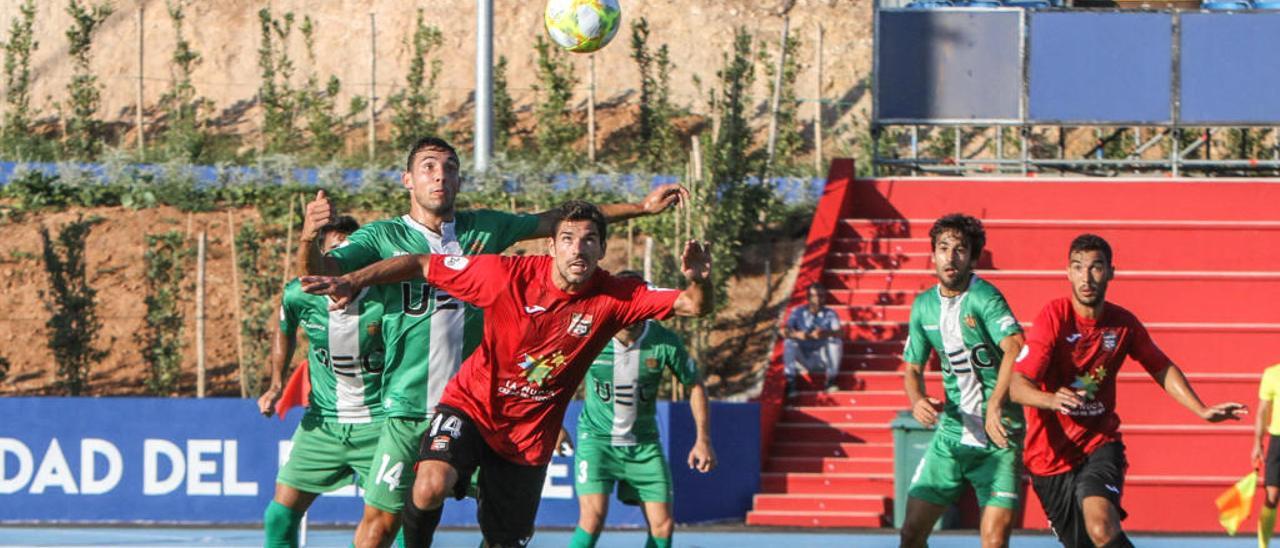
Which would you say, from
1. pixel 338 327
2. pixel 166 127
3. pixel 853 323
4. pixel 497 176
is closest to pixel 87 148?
pixel 166 127

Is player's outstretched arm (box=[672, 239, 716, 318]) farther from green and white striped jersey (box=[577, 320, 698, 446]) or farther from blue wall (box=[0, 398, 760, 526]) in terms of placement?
blue wall (box=[0, 398, 760, 526])

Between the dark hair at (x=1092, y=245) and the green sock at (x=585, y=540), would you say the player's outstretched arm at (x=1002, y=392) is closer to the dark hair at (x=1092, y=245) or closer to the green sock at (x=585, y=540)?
the dark hair at (x=1092, y=245)

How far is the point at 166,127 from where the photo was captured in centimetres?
3309

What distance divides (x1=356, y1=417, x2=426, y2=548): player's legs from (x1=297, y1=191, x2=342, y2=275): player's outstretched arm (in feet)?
2.84

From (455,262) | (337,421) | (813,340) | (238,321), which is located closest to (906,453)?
(813,340)

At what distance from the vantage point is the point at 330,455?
8.84 metres

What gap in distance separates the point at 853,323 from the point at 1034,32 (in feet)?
14.7

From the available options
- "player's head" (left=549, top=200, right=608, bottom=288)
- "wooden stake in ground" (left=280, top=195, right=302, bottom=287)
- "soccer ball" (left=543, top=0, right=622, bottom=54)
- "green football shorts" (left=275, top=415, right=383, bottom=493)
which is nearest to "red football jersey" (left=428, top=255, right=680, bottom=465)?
"player's head" (left=549, top=200, right=608, bottom=288)

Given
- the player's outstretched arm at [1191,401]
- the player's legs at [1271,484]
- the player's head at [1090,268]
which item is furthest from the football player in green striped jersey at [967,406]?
the player's legs at [1271,484]

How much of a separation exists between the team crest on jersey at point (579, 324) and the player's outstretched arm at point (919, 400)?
2302 mm

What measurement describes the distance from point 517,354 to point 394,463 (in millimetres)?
828

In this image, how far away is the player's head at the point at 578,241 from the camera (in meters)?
7.67

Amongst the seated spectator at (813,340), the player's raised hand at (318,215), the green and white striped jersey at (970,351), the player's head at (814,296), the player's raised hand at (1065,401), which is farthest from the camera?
the player's head at (814,296)

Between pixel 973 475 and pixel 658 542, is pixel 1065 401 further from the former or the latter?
pixel 658 542
